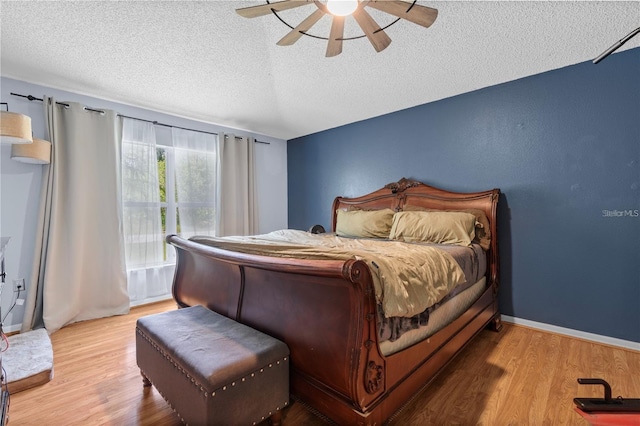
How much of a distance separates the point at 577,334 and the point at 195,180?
4391 mm

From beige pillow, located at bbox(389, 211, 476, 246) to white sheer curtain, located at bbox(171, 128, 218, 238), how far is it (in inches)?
98.7

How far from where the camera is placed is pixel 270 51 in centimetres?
233

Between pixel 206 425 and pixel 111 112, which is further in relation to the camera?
pixel 111 112

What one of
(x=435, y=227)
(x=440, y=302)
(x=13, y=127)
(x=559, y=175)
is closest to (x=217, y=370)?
(x=440, y=302)

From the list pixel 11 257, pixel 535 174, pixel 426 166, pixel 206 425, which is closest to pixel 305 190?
pixel 426 166

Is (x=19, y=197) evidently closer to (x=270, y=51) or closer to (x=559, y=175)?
(x=270, y=51)

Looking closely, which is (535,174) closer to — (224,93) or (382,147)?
(382,147)

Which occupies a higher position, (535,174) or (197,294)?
(535,174)

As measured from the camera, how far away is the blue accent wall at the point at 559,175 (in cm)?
226

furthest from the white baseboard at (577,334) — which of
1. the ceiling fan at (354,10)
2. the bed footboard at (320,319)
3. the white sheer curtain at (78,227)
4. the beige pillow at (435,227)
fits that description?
the white sheer curtain at (78,227)

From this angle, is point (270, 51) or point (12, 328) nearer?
point (270, 51)

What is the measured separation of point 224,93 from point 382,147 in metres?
2.04

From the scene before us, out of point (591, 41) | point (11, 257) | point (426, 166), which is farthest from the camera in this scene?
point (426, 166)

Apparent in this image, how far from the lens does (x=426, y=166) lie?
3.36 meters
